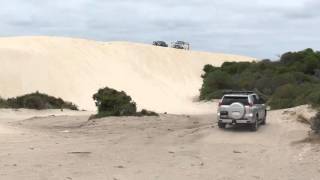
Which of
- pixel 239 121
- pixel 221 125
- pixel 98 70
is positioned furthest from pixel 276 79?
pixel 239 121

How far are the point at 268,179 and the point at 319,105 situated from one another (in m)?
13.1

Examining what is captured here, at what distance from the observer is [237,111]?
22.8m

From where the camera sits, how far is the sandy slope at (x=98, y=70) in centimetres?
5594

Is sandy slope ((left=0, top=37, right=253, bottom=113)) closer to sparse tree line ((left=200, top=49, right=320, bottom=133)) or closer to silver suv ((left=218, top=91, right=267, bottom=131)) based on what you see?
sparse tree line ((left=200, top=49, right=320, bottom=133))

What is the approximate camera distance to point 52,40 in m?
74.1

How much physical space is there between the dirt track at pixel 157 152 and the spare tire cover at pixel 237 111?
594 millimetres

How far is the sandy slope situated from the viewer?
2202 inches

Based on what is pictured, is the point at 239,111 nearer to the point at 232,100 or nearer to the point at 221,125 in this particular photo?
the point at 232,100

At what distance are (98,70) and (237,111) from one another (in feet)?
146

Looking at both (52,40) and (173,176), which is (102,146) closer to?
(173,176)

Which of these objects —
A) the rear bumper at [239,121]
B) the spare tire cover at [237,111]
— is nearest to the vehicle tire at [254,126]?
the rear bumper at [239,121]

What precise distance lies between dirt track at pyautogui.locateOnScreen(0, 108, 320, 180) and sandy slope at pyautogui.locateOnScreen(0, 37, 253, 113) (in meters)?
20.1

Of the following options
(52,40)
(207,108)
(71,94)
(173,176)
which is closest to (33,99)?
(207,108)

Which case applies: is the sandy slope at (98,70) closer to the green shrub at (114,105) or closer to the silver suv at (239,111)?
the green shrub at (114,105)
